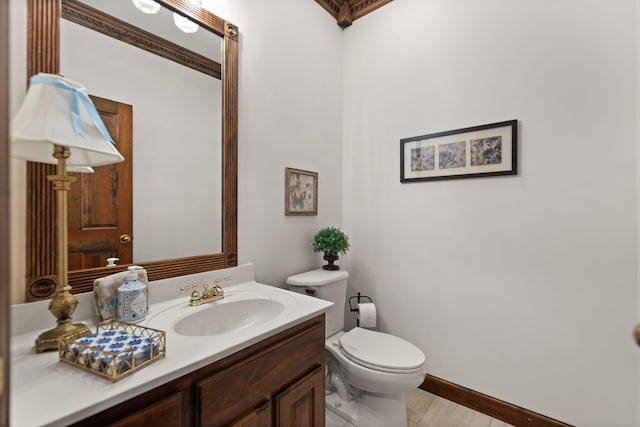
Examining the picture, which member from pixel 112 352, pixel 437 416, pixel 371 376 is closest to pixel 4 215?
pixel 112 352

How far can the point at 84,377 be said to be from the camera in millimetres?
634

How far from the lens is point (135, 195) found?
3.65ft

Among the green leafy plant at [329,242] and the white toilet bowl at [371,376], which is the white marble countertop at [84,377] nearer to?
the white toilet bowl at [371,376]

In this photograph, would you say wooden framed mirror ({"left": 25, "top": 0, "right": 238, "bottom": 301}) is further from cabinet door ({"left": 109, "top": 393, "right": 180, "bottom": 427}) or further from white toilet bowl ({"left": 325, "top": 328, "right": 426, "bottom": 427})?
white toilet bowl ({"left": 325, "top": 328, "right": 426, "bottom": 427})

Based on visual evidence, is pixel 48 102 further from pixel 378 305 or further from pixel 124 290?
pixel 378 305

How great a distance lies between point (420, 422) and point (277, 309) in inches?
44.5

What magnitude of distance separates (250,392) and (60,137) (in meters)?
0.86

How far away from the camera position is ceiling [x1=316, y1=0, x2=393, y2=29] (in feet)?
6.82

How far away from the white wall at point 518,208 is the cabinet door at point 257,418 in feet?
4.21

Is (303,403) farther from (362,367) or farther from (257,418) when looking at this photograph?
(362,367)

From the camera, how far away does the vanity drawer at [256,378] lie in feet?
2.45

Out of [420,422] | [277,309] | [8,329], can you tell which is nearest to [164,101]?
[277,309]

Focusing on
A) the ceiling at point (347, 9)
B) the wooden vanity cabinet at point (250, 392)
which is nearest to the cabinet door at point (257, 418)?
the wooden vanity cabinet at point (250, 392)

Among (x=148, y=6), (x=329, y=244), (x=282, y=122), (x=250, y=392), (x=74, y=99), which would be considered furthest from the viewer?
(x=329, y=244)
